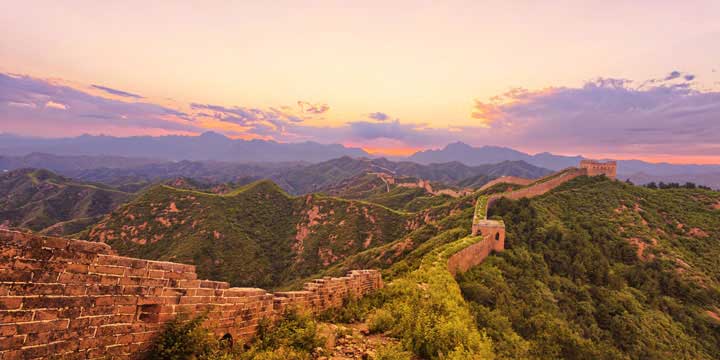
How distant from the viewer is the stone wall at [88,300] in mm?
3971

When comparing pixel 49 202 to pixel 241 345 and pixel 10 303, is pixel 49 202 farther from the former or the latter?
pixel 10 303

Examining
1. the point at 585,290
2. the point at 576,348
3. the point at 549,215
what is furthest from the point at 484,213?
the point at 576,348

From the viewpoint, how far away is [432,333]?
6992 mm

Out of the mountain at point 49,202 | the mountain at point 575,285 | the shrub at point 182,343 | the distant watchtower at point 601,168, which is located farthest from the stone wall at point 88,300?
the mountain at point 49,202

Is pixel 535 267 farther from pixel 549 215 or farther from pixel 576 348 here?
pixel 549 215

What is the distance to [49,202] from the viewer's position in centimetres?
10819

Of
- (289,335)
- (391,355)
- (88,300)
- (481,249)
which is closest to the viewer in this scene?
(88,300)

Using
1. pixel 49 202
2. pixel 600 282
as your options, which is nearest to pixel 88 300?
pixel 600 282

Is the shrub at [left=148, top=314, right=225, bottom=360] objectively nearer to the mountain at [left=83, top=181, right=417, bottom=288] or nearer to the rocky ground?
the rocky ground

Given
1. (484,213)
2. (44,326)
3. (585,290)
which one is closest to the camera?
(44,326)

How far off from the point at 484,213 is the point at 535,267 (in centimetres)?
843

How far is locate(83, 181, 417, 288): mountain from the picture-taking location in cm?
5406

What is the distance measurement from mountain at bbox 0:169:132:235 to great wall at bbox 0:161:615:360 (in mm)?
103553

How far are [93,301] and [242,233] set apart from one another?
62.5m
